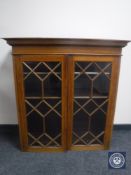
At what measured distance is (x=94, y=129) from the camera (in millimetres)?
1773

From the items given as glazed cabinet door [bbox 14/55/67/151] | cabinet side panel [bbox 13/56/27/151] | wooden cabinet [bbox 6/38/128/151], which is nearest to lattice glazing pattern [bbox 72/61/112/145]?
wooden cabinet [bbox 6/38/128/151]

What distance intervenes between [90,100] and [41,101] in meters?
0.47

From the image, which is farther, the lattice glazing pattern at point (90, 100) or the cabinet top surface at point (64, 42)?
the lattice glazing pattern at point (90, 100)

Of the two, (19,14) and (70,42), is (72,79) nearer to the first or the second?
(70,42)

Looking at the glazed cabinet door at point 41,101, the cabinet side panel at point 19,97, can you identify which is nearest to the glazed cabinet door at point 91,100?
the glazed cabinet door at point 41,101

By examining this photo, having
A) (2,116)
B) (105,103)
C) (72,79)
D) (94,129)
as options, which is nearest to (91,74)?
(72,79)

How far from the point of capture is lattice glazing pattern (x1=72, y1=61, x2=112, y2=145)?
60.6 inches

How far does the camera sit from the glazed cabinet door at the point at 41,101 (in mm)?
1493

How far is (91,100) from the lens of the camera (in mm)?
1630

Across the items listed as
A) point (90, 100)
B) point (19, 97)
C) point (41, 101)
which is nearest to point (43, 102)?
point (41, 101)

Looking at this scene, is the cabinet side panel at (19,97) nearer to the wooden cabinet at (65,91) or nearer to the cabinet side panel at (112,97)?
the wooden cabinet at (65,91)

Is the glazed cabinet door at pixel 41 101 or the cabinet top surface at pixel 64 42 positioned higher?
the cabinet top surface at pixel 64 42

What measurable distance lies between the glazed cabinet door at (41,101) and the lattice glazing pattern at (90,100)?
0.14m

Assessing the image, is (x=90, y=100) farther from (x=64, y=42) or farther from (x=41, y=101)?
(x=64, y=42)
